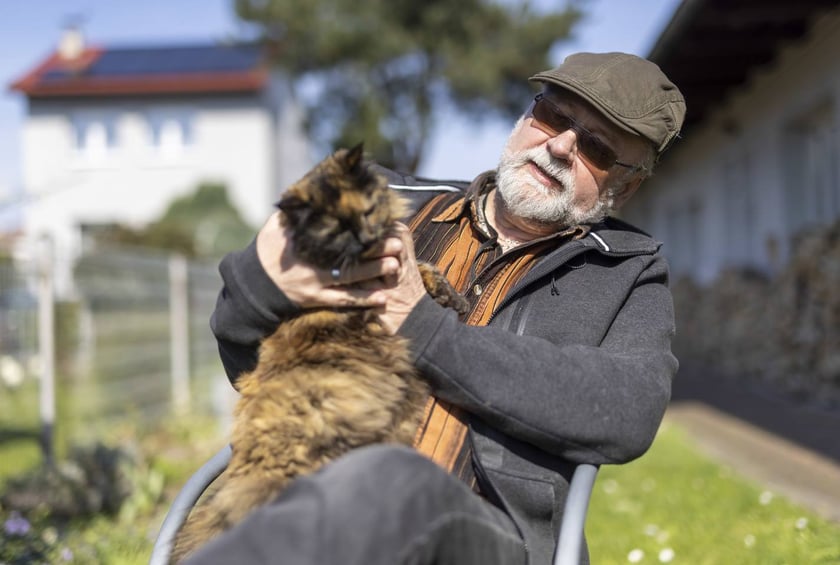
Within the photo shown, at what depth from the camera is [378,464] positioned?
1801 millimetres

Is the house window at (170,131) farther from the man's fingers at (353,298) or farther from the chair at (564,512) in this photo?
the man's fingers at (353,298)

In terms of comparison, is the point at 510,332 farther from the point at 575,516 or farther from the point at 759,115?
the point at 759,115

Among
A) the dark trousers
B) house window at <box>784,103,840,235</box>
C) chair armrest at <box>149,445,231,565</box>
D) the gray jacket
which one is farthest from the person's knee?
house window at <box>784,103,840,235</box>

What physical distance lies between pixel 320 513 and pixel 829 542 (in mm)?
2868

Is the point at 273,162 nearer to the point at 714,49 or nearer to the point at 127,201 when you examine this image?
the point at 127,201

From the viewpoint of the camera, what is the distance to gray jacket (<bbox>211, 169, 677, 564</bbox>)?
2.13 metres

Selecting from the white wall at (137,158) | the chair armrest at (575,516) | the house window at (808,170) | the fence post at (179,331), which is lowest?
the white wall at (137,158)

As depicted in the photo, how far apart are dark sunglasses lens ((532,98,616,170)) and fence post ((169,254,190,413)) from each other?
6662mm

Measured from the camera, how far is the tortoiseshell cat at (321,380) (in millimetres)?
1980

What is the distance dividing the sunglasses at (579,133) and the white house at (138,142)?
26327mm

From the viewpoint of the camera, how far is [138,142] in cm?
2859

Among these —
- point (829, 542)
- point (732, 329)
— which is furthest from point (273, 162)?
point (829, 542)

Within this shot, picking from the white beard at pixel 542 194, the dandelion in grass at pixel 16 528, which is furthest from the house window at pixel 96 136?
the white beard at pixel 542 194

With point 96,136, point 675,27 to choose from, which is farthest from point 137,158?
point 675,27
